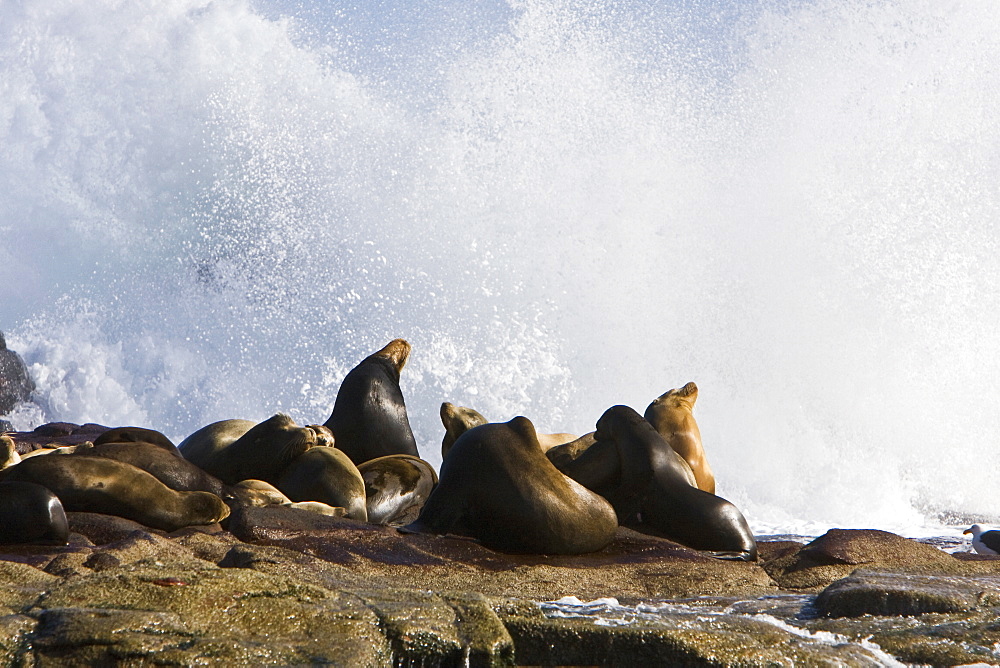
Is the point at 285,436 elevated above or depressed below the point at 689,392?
below

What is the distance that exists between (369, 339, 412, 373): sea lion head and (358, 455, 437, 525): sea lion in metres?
1.77

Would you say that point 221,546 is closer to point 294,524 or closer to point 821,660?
point 294,524

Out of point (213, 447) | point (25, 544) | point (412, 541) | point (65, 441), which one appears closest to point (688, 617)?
point (412, 541)

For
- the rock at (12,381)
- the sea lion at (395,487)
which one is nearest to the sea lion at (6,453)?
the sea lion at (395,487)

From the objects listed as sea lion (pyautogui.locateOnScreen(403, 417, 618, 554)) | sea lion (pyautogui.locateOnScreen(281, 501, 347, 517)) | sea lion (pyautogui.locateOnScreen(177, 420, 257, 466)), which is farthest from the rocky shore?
sea lion (pyautogui.locateOnScreen(177, 420, 257, 466))

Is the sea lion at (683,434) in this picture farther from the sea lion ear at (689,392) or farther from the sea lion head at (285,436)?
the sea lion head at (285,436)

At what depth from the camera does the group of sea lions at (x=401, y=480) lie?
5.35 metres

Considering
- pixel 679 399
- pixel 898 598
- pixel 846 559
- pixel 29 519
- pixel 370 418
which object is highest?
pixel 679 399

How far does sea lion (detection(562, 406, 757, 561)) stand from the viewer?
20.8 feet

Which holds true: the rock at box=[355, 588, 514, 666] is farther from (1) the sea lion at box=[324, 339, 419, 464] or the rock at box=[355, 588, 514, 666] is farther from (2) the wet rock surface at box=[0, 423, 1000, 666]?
(1) the sea lion at box=[324, 339, 419, 464]

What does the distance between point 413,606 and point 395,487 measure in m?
4.29

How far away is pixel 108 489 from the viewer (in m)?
5.34

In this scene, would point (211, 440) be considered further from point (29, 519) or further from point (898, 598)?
point (898, 598)

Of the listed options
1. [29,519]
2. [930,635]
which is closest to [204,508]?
[29,519]
